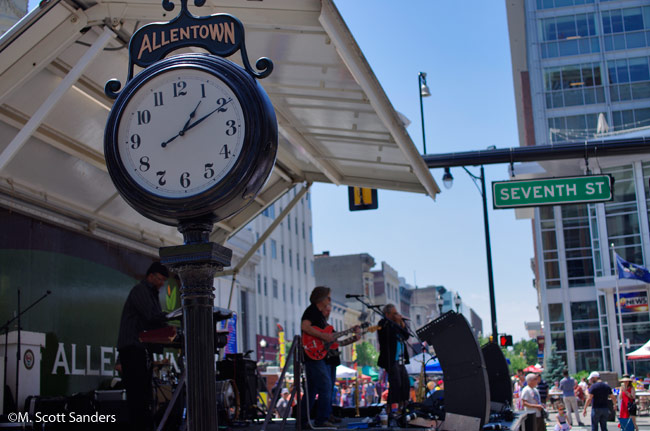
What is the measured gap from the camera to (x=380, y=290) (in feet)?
309

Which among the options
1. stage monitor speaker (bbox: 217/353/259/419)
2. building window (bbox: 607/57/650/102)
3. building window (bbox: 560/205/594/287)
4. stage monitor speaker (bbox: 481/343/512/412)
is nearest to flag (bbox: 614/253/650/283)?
building window (bbox: 560/205/594/287)

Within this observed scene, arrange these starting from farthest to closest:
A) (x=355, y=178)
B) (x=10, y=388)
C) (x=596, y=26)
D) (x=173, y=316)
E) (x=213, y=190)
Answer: (x=596, y=26) < (x=355, y=178) < (x=10, y=388) < (x=173, y=316) < (x=213, y=190)

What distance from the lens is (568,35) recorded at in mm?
52844

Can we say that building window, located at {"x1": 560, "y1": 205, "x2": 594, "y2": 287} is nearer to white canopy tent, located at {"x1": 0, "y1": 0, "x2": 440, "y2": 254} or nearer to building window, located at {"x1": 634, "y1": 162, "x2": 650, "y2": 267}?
building window, located at {"x1": 634, "y1": 162, "x2": 650, "y2": 267}

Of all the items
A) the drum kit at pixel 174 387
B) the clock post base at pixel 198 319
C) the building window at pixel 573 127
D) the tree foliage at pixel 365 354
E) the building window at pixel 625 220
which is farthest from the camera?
the tree foliage at pixel 365 354

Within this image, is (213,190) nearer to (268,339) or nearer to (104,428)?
(104,428)

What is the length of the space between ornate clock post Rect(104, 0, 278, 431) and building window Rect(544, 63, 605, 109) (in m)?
52.0

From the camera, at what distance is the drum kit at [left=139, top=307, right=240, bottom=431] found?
24.8ft

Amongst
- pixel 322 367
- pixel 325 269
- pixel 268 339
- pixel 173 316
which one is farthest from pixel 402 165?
pixel 325 269

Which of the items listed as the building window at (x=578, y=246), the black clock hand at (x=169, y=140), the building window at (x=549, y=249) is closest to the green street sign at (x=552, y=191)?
the black clock hand at (x=169, y=140)

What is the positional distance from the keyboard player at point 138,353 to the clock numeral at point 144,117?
159 inches

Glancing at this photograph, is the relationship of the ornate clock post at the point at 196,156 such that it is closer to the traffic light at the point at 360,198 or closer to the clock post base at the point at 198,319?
the clock post base at the point at 198,319

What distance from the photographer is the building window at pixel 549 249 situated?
51.8 m

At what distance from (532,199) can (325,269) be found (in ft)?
252
